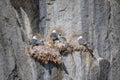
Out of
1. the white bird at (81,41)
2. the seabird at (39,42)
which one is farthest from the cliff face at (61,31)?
the seabird at (39,42)

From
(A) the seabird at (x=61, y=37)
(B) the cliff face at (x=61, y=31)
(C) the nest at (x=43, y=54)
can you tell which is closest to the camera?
(B) the cliff face at (x=61, y=31)

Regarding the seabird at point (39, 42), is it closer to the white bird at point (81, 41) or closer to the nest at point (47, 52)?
the nest at point (47, 52)

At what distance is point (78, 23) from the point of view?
7387mm

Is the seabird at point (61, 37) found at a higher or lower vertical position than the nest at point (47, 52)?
higher

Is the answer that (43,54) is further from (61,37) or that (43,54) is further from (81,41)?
(81,41)

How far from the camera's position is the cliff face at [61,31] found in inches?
270

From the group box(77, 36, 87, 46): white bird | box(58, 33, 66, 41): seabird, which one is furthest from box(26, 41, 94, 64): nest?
box(77, 36, 87, 46): white bird

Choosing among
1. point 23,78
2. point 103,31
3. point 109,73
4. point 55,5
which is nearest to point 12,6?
point 55,5

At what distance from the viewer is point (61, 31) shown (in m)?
7.39

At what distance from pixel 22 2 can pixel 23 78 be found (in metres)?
1.39

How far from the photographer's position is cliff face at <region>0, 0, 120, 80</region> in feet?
22.5

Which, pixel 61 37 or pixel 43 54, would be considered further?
pixel 61 37

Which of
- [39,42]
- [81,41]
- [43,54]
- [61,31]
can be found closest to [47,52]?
[43,54]

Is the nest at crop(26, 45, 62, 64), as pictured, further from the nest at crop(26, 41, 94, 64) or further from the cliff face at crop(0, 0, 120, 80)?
the cliff face at crop(0, 0, 120, 80)
